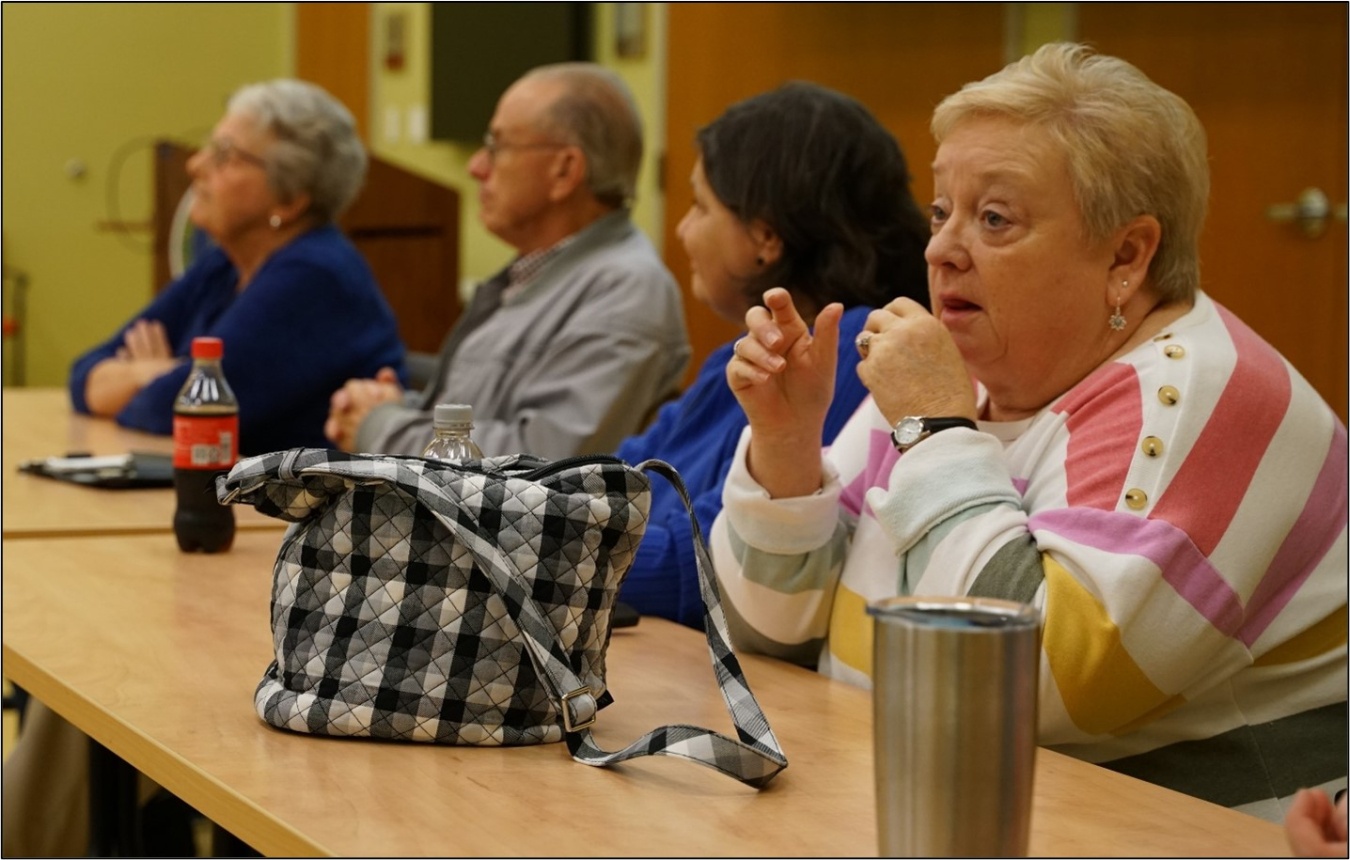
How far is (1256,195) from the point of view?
158 inches

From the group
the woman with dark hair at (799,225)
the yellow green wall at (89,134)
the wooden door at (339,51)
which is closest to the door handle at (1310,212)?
the woman with dark hair at (799,225)

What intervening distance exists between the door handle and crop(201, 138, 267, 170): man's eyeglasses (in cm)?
246

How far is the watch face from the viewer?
138cm

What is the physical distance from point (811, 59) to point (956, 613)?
14.0ft

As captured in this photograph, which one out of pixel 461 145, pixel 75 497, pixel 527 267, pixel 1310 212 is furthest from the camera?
pixel 461 145

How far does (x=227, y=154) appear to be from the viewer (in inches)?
143

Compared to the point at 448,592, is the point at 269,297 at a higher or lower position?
lower

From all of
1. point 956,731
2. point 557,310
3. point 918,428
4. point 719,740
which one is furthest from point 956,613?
point 557,310

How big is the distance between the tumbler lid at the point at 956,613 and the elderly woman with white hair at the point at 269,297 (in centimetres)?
257

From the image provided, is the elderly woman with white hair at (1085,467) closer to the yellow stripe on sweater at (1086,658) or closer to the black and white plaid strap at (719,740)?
the yellow stripe on sweater at (1086,658)

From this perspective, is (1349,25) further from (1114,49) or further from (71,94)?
(71,94)

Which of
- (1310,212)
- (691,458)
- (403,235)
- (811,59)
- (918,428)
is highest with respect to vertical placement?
(811,59)

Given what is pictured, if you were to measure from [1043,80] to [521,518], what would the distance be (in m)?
0.69

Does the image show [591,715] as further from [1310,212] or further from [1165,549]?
[1310,212]
